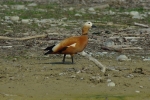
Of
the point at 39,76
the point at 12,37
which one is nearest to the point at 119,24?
the point at 12,37

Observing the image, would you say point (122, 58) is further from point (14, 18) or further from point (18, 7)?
point (18, 7)

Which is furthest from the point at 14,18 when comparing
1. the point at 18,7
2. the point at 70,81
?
the point at 70,81

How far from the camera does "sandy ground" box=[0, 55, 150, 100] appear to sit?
9.14m

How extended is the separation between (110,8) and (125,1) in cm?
296

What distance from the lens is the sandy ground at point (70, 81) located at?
9141 millimetres

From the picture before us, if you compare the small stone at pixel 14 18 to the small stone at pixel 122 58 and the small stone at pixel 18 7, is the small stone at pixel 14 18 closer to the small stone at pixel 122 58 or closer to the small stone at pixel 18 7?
the small stone at pixel 18 7

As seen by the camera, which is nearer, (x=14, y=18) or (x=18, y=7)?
(x=14, y=18)

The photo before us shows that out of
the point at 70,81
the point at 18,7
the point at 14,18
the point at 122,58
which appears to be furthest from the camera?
the point at 18,7

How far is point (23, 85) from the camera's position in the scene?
973 cm

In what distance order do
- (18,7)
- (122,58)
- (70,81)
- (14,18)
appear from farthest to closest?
1. (18,7)
2. (14,18)
3. (122,58)
4. (70,81)

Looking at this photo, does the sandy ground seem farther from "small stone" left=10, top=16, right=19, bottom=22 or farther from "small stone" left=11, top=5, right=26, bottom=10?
"small stone" left=11, top=5, right=26, bottom=10

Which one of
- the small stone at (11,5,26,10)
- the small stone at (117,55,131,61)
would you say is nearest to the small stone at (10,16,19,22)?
the small stone at (11,5,26,10)

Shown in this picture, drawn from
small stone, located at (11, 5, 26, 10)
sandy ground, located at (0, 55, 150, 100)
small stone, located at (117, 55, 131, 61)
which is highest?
sandy ground, located at (0, 55, 150, 100)

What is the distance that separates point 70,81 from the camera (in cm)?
998
